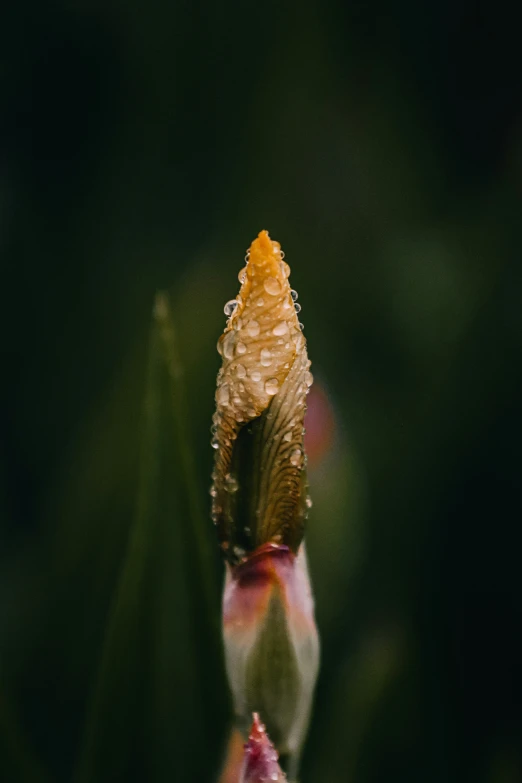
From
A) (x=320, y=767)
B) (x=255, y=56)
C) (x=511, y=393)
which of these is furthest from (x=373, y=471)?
(x=255, y=56)

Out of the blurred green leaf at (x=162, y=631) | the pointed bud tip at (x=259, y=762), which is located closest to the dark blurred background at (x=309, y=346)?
the blurred green leaf at (x=162, y=631)

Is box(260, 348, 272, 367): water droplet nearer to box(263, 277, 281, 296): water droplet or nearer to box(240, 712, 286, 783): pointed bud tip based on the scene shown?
box(263, 277, 281, 296): water droplet

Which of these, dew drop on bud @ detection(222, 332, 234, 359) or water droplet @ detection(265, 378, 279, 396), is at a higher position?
dew drop on bud @ detection(222, 332, 234, 359)

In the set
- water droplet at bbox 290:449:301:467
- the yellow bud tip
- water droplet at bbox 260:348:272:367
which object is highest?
the yellow bud tip

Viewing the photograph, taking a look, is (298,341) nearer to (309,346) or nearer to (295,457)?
(295,457)

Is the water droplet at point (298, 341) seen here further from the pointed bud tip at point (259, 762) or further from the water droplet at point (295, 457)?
the pointed bud tip at point (259, 762)

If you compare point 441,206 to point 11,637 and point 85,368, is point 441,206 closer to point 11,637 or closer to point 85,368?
point 85,368

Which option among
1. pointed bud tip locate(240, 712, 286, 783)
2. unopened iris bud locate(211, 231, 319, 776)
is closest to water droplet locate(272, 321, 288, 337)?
unopened iris bud locate(211, 231, 319, 776)

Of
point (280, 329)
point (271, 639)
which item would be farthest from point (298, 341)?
point (271, 639)
